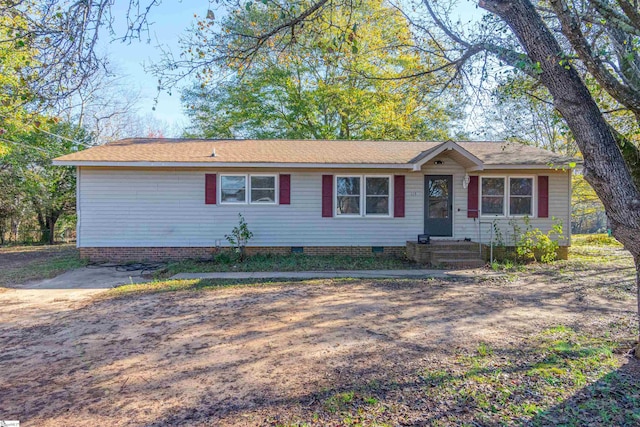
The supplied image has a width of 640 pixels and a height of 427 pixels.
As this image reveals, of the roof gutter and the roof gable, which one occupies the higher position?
the roof gable

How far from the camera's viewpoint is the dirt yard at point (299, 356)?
2754 millimetres

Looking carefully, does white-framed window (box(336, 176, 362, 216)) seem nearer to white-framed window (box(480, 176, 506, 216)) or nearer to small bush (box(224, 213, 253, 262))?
small bush (box(224, 213, 253, 262))

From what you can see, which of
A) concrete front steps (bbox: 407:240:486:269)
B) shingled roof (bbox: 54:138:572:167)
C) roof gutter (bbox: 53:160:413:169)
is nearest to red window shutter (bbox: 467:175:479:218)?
shingled roof (bbox: 54:138:572:167)

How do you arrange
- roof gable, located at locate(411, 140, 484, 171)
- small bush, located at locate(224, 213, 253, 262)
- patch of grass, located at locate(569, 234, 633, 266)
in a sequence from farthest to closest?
1. patch of grass, located at locate(569, 234, 633, 266)
2. small bush, located at locate(224, 213, 253, 262)
3. roof gable, located at locate(411, 140, 484, 171)

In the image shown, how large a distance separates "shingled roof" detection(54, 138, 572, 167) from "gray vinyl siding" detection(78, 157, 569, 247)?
421 mm

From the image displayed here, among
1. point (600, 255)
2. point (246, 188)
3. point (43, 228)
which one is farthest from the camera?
point (43, 228)

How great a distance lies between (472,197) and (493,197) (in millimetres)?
642

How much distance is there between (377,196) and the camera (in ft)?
35.2

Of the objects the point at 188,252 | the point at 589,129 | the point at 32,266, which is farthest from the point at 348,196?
the point at 32,266

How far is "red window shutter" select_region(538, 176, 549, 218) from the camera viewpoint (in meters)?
10.6

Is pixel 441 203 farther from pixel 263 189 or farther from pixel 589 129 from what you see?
pixel 589 129

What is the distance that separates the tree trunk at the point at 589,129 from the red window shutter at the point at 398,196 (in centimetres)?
697

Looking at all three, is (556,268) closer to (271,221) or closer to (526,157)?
(526,157)

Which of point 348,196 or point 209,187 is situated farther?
point 348,196
